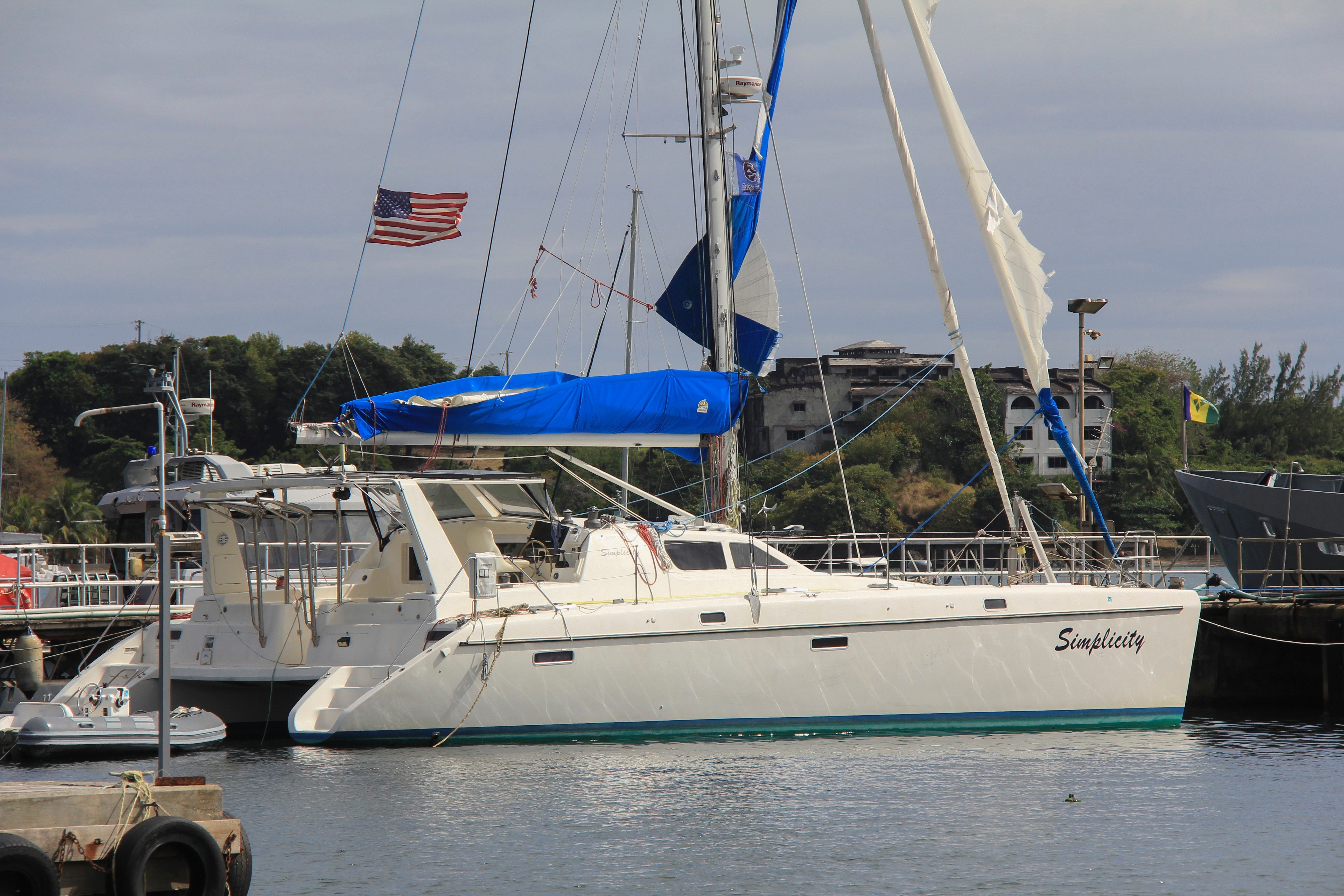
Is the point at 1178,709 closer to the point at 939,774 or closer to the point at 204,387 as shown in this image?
the point at 939,774

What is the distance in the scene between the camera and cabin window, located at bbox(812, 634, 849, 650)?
592 inches

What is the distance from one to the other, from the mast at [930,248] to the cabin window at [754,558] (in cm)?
296

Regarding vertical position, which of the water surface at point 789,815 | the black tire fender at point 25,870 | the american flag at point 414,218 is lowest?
the water surface at point 789,815

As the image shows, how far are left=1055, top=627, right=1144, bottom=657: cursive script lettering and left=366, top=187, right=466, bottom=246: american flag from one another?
32.8 feet

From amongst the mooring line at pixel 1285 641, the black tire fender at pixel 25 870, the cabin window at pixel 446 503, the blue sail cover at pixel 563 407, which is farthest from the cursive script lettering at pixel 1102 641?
the black tire fender at pixel 25 870

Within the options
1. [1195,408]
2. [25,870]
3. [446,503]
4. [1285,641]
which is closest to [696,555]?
[446,503]

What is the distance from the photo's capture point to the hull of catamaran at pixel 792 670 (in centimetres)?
1407

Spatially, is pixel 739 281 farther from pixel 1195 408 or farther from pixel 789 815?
pixel 1195 408

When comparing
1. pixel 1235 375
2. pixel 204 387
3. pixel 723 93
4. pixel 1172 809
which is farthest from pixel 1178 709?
pixel 1235 375

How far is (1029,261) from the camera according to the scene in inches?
639

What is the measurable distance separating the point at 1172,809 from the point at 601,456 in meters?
33.0

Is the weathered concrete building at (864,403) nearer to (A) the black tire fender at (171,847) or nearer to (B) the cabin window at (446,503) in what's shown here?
(B) the cabin window at (446,503)

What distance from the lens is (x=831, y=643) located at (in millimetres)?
15086

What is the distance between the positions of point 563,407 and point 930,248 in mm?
5360
